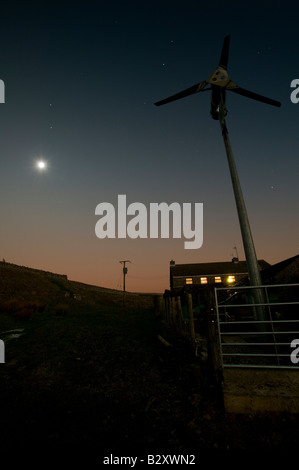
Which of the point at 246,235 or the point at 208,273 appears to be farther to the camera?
the point at 208,273

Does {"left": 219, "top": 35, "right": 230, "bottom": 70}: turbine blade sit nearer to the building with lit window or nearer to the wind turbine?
the wind turbine

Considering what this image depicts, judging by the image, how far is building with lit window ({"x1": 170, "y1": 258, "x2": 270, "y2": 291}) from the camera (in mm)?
42156

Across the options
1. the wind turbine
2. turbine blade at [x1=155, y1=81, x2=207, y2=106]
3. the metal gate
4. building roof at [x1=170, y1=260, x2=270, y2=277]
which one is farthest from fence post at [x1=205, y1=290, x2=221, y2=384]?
building roof at [x1=170, y1=260, x2=270, y2=277]

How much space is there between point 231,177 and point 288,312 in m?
5.13

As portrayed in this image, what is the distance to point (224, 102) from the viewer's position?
1087cm

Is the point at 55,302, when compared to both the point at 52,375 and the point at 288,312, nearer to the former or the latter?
the point at 52,375

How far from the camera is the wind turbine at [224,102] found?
7.60m

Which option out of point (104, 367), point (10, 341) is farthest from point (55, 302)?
point (104, 367)

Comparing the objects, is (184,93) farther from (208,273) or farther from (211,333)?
(208,273)

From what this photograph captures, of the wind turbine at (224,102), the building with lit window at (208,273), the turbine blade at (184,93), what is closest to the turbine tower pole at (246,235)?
the wind turbine at (224,102)

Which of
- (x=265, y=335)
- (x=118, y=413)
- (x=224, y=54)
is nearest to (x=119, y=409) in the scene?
(x=118, y=413)

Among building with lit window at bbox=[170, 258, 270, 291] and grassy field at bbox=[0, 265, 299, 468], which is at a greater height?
building with lit window at bbox=[170, 258, 270, 291]

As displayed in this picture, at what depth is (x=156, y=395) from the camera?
443 cm

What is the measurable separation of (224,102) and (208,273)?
36361 mm
